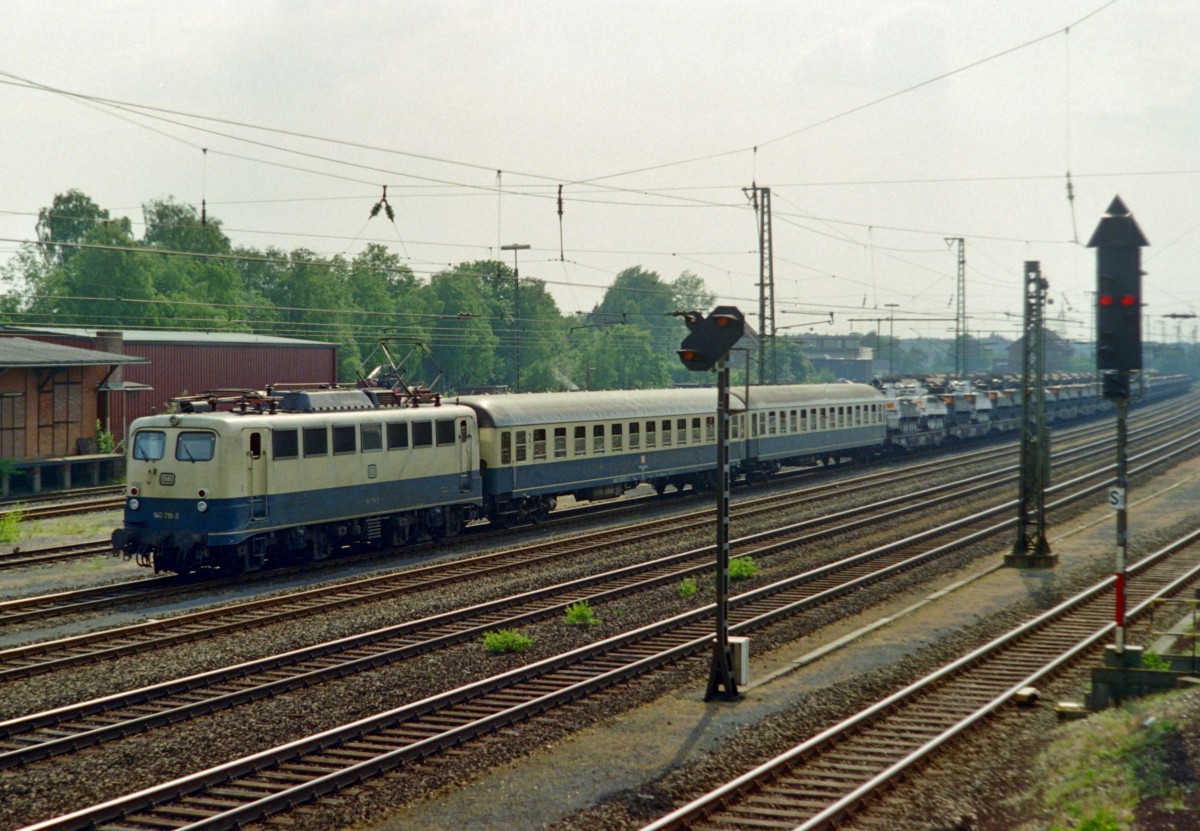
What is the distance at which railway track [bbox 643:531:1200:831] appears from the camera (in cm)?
1113

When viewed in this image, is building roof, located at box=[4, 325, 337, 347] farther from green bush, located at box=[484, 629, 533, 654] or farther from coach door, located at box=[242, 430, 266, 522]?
green bush, located at box=[484, 629, 533, 654]

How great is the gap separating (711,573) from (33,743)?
1364 centimetres

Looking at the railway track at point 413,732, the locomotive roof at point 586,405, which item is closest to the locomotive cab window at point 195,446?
the locomotive roof at point 586,405

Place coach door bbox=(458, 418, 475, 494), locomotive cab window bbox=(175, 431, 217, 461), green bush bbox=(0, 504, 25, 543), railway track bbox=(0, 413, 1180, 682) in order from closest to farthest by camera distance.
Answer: railway track bbox=(0, 413, 1180, 682)
locomotive cab window bbox=(175, 431, 217, 461)
coach door bbox=(458, 418, 475, 494)
green bush bbox=(0, 504, 25, 543)

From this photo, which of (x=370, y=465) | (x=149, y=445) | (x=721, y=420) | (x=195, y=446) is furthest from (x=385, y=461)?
(x=721, y=420)

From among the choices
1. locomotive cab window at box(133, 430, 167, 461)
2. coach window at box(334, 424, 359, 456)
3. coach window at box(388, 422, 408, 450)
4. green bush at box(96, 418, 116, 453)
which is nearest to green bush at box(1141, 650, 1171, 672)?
coach window at box(334, 424, 359, 456)

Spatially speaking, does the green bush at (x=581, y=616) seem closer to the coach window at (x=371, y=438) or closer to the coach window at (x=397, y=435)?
the coach window at (x=371, y=438)

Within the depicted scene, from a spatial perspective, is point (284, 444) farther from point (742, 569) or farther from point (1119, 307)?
point (1119, 307)

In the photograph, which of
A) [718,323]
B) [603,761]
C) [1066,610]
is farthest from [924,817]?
[1066,610]

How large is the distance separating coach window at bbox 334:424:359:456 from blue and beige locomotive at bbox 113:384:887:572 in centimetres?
2

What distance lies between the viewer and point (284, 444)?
76.9ft

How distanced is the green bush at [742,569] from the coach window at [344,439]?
7740 millimetres

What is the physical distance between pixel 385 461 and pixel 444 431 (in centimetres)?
217

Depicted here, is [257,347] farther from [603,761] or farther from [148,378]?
[603,761]
